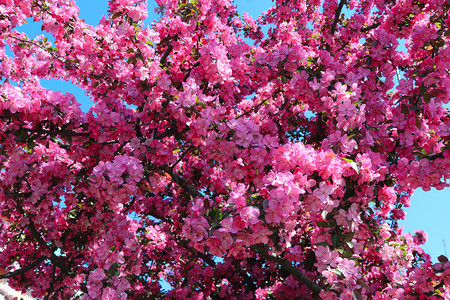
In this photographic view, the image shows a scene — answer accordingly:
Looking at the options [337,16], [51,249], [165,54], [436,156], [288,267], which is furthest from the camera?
[337,16]

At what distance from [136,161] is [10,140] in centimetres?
135

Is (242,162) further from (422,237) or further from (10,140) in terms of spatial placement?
(422,237)

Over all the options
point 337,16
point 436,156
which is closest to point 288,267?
point 436,156

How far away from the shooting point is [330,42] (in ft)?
18.3

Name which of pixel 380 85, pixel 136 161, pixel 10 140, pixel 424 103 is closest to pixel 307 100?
pixel 380 85

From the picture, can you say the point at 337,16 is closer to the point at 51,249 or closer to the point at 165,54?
the point at 165,54

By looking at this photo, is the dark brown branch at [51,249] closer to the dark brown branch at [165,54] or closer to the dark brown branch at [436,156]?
the dark brown branch at [165,54]

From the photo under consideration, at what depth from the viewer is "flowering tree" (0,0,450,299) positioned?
2.48 m

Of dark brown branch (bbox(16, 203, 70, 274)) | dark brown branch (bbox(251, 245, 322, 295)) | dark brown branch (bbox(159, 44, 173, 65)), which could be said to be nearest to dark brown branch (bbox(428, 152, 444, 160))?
dark brown branch (bbox(251, 245, 322, 295))

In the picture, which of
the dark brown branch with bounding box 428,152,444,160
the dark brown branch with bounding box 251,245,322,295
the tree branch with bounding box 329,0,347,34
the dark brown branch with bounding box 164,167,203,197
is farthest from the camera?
the tree branch with bounding box 329,0,347,34

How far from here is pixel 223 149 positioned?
121 inches

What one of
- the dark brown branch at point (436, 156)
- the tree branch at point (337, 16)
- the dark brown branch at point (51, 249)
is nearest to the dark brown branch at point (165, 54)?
the dark brown branch at point (51, 249)

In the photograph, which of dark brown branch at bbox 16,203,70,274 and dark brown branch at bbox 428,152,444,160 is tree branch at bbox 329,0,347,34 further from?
dark brown branch at bbox 16,203,70,274

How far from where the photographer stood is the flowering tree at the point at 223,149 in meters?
2.48
